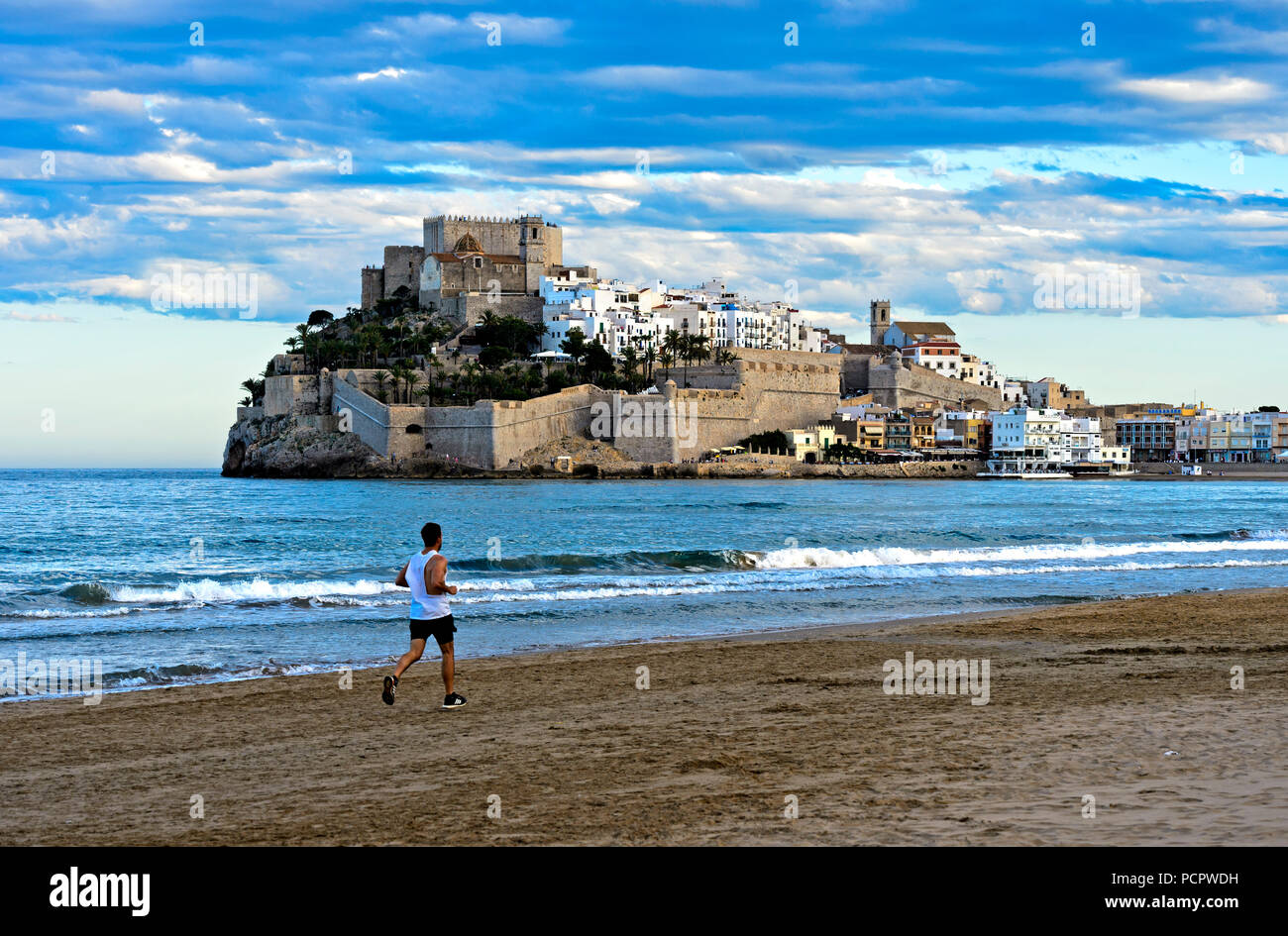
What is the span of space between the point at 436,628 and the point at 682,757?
7.23ft

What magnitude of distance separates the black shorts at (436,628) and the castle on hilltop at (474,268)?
71.8 metres

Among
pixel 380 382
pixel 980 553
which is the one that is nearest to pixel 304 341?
pixel 380 382

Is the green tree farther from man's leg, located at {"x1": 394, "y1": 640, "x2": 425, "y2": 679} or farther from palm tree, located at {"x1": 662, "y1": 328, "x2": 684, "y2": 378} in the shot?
man's leg, located at {"x1": 394, "y1": 640, "x2": 425, "y2": 679}

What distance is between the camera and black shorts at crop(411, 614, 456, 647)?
26.0ft

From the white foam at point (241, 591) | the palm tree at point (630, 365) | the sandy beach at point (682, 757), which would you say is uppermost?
the palm tree at point (630, 365)

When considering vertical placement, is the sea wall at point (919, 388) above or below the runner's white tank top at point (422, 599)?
above

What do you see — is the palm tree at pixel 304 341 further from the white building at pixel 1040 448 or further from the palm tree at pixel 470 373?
the white building at pixel 1040 448

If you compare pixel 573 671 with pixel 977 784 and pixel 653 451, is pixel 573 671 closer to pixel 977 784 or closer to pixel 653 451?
pixel 977 784

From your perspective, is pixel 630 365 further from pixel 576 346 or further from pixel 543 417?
pixel 543 417

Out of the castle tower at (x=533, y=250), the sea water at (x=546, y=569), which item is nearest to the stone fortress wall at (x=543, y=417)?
the castle tower at (x=533, y=250)

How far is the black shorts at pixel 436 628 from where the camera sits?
792 centimetres

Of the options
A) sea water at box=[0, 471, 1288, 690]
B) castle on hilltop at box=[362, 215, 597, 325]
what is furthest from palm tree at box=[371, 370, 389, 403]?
sea water at box=[0, 471, 1288, 690]

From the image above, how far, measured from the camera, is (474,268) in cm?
8062
